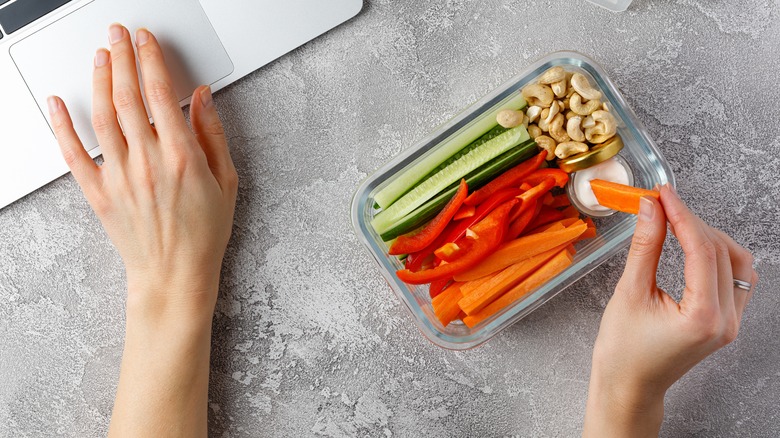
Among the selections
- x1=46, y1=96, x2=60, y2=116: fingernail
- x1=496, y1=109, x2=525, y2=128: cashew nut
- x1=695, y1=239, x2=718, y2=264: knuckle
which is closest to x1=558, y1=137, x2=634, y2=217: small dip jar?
x1=496, y1=109, x2=525, y2=128: cashew nut

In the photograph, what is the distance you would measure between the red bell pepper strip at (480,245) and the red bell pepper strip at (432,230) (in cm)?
4

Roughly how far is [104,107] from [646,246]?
848mm

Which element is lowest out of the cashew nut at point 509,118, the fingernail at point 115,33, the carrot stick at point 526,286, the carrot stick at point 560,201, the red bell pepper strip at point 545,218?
the carrot stick at point 526,286

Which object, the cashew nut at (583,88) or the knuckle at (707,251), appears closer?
the knuckle at (707,251)

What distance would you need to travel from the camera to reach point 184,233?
3.33 feet

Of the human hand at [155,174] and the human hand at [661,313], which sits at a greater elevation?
the human hand at [155,174]

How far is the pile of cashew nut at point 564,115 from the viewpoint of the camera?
3.08ft

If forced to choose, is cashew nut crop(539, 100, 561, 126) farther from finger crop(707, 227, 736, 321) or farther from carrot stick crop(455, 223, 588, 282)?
finger crop(707, 227, 736, 321)

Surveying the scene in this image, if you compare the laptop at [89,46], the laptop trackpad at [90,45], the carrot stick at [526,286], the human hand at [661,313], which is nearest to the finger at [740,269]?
the human hand at [661,313]

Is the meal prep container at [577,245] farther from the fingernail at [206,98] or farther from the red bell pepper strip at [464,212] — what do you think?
the fingernail at [206,98]

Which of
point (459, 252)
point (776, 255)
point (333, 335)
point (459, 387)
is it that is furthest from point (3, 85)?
point (776, 255)

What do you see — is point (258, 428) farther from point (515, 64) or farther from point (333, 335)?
point (515, 64)

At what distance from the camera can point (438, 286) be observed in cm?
99

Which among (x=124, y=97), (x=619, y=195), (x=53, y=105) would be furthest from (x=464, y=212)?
(x=53, y=105)
